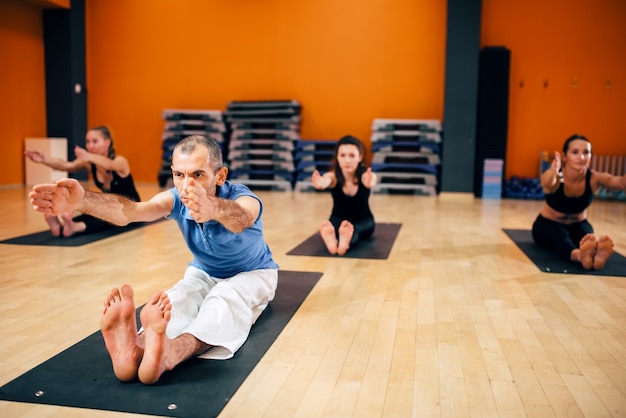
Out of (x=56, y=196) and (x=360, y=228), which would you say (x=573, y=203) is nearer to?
(x=360, y=228)

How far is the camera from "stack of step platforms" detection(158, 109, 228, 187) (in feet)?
28.7

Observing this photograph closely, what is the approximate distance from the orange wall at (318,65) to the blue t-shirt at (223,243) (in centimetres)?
652

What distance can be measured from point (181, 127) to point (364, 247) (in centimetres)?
530

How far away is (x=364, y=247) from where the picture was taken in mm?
4312

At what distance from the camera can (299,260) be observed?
3.84 m

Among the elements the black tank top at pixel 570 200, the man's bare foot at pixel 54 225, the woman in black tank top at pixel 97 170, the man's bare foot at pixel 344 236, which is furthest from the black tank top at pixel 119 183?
the black tank top at pixel 570 200

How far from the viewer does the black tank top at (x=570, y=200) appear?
3924mm

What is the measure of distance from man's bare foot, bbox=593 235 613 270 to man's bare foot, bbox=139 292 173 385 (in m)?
2.83

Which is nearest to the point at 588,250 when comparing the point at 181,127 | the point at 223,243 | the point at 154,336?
the point at 223,243

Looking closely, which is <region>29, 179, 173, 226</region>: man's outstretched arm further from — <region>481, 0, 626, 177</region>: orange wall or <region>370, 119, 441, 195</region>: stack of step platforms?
<region>481, 0, 626, 177</region>: orange wall

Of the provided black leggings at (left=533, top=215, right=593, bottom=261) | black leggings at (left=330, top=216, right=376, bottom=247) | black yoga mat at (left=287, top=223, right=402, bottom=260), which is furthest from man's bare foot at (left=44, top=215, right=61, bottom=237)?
black leggings at (left=533, top=215, right=593, bottom=261)

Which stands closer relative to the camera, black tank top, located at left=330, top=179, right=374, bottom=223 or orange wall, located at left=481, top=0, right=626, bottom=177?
black tank top, located at left=330, top=179, right=374, bottom=223

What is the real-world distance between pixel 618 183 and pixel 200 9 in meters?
7.13

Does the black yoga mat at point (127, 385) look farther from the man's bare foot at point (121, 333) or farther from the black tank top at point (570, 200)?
the black tank top at point (570, 200)
